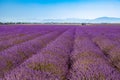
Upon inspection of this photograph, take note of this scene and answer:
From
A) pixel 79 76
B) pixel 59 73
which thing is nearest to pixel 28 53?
pixel 59 73

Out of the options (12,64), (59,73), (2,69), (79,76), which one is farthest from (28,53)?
(79,76)

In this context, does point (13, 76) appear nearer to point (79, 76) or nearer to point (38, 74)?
point (38, 74)

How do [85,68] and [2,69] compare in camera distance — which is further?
[2,69]

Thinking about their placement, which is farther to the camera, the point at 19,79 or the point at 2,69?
the point at 2,69

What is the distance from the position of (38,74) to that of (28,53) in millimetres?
4202

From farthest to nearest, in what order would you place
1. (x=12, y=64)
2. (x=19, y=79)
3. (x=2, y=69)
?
(x=12, y=64)
(x=2, y=69)
(x=19, y=79)

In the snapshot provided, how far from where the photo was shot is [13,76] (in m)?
3.35

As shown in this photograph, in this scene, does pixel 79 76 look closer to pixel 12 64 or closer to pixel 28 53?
pixel 12 64

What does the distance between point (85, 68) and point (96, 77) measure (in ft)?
1.95

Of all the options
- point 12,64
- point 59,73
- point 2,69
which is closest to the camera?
point 59,73

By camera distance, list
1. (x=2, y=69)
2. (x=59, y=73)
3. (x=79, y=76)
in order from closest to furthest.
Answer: (x=79, y=76) < (x=59, y=73) < (x=2, y=69)

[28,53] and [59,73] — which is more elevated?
[59,73]

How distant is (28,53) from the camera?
756 cm

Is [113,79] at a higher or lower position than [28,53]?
higher
